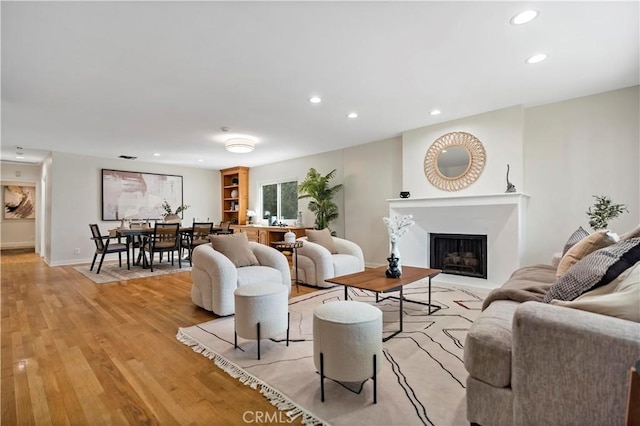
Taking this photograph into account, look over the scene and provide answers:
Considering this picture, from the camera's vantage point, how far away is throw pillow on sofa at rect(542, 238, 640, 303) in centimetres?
133

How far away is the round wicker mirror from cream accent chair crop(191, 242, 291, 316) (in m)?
2.76

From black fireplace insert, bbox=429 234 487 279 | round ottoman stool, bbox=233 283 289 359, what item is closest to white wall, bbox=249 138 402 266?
black fireplace insert, bbox=429 234 487 279

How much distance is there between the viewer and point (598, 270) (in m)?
1.37

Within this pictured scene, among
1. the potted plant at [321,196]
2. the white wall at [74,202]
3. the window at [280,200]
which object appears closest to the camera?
the potted plant at [321,196]

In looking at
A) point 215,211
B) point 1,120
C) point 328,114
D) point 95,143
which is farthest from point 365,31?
point 215,211

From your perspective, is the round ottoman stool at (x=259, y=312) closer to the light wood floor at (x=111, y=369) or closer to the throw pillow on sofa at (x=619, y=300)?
the light wood floor at (x=111, y=369)

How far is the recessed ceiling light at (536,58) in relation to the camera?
8.79ft

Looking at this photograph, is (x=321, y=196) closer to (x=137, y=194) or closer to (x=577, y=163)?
(x=577, y=163)

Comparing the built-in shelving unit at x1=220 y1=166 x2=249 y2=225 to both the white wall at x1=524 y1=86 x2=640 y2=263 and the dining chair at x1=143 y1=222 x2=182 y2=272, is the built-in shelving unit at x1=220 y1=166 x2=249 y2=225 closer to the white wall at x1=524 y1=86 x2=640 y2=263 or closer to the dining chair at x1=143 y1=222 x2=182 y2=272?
the dining chair at x1=143 y1=222 x2=182 y2=272

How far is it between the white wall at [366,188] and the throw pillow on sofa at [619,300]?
4268 millimetres

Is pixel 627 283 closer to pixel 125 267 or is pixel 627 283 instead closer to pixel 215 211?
pixel 125 267

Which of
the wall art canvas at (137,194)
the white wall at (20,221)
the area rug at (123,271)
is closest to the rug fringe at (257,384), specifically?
the area rug at (123,271)

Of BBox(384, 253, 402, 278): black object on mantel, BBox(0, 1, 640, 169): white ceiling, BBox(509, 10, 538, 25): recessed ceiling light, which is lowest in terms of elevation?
BBox(384, 253, 402, 278): black object on mantel

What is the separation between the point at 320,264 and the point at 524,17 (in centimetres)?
324
